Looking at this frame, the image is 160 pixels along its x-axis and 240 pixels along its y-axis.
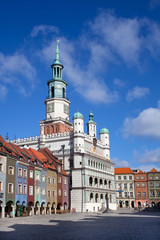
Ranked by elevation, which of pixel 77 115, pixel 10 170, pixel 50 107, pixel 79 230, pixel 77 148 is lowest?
pixel 79 230

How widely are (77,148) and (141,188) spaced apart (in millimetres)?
48957

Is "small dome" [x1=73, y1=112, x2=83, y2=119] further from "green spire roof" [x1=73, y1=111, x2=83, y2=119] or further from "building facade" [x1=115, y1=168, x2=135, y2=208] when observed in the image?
"building facade" [x1=115, y1=168, x2=135, y2=208]

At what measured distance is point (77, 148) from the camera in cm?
8081

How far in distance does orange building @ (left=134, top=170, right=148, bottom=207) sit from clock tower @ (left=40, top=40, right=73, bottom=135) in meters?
42.7

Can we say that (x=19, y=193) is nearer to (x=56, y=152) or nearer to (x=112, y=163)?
(x=56, y=152)

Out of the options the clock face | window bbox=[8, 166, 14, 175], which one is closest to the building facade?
the clock face

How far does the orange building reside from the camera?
11650 centimetres

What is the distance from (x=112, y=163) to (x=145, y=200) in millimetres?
30359

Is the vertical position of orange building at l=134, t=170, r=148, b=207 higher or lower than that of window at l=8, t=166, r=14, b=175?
lower

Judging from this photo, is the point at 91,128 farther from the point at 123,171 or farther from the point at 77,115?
the point at 123,171

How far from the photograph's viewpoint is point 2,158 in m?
49.0

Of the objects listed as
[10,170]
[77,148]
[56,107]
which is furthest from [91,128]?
[10,170]

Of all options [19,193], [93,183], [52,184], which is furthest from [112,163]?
[19,193]

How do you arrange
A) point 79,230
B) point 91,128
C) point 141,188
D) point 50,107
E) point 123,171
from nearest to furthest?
1. point 79,230
2. point 50,107
3. point 91,128
4. point 141,188
5. point 123,171
